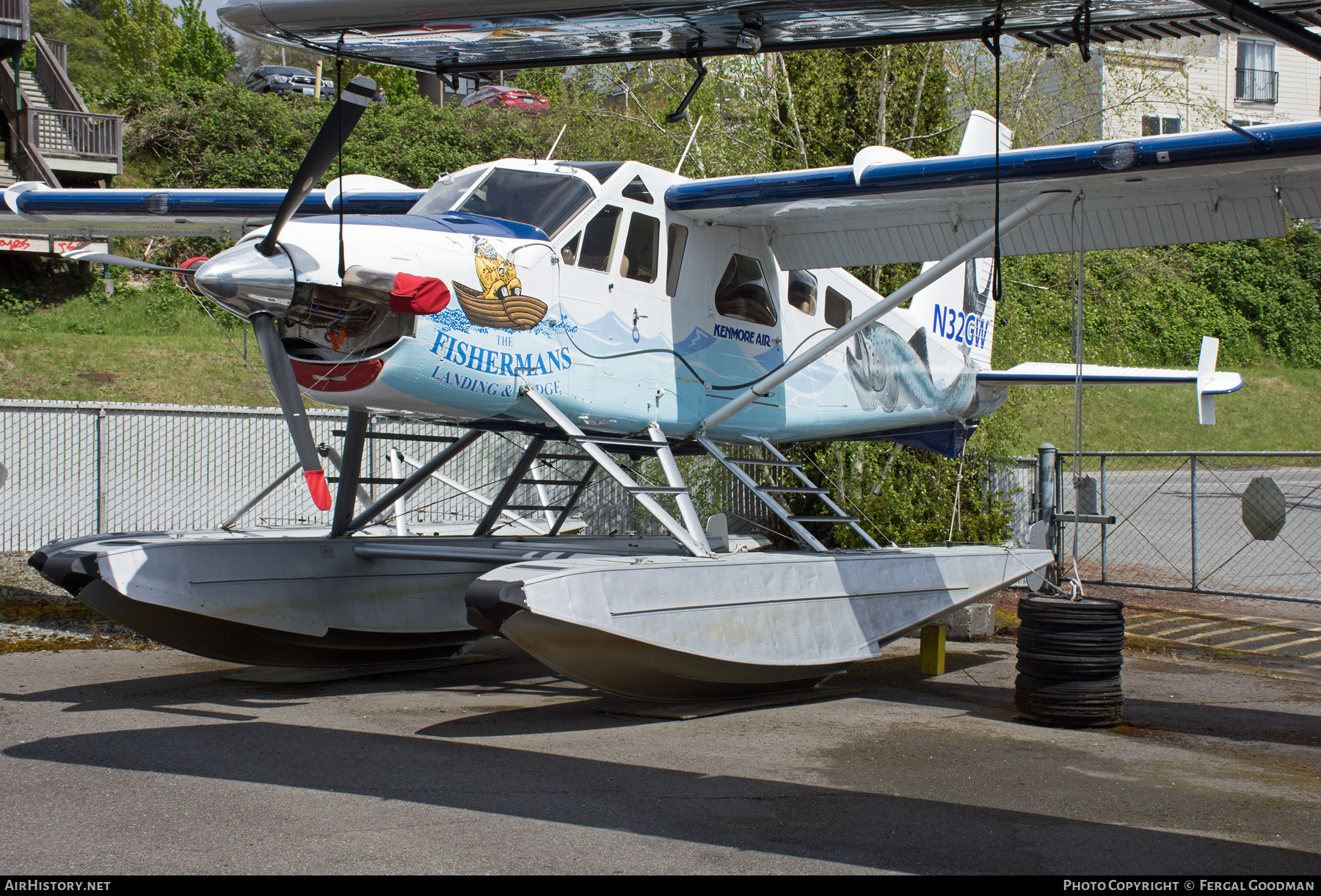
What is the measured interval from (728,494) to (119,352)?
11.3 m

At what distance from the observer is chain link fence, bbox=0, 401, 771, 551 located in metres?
14.1

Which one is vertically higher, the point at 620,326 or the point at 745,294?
the point at 745,294

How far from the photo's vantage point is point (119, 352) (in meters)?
19.8

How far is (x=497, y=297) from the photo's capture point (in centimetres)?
734

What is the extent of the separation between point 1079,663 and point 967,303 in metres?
5.96

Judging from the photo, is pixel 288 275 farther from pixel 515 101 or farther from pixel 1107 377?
pixel 515 101

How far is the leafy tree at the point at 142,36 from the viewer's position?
142ft

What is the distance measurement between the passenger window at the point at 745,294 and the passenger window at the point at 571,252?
1.68 metres

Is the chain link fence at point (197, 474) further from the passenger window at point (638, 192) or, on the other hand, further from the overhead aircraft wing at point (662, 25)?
the overhead aircraft wing at point (662, 25)

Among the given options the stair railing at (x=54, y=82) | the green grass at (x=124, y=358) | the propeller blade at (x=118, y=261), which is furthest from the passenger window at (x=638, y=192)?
the stair railing at (x=54, y=82)

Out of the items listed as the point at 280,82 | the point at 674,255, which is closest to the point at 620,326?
the point at 674,255

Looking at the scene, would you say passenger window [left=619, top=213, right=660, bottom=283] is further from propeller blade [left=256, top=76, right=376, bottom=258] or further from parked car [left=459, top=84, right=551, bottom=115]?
parked car [left=459, top=84, right=551, bottom=115]

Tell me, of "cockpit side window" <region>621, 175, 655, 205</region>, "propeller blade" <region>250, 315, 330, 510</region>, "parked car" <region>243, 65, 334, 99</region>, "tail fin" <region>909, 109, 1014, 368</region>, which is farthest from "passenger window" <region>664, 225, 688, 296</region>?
"parked car" <region>243, 65, 334, 99</region>
